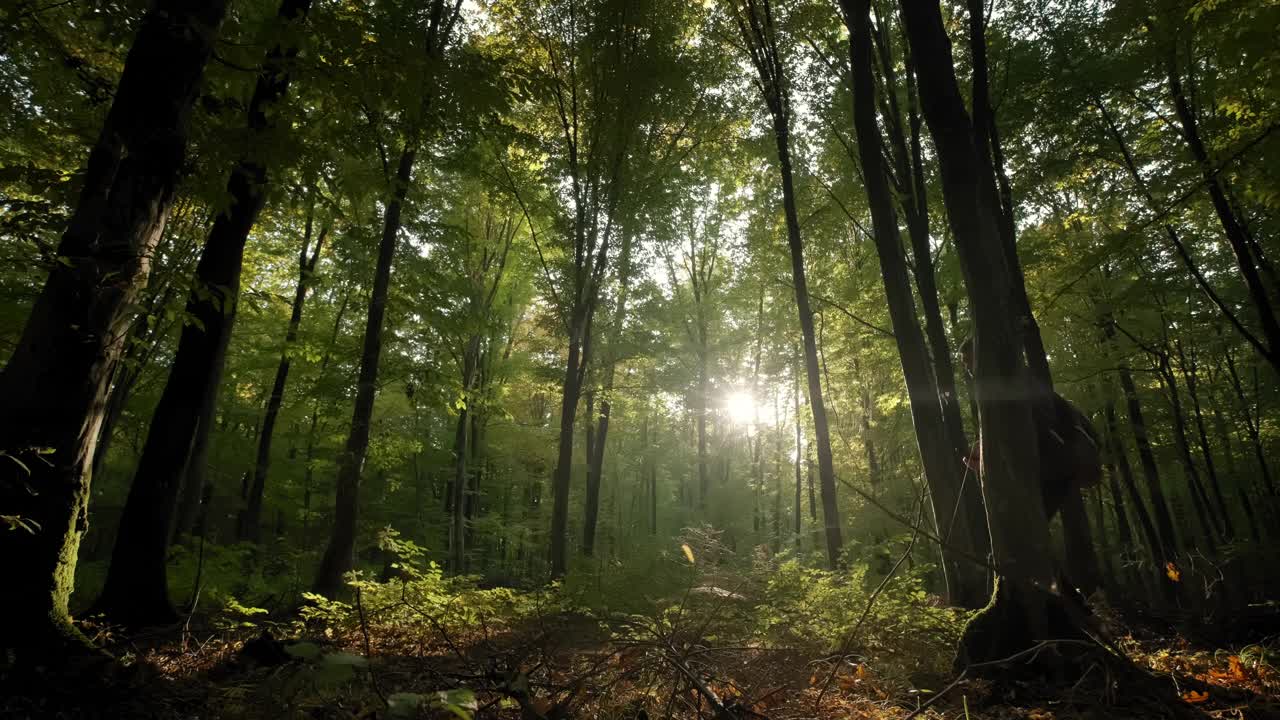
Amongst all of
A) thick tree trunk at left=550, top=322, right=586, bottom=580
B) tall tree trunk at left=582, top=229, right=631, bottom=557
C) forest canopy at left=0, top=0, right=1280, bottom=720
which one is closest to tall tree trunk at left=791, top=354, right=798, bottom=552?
forest canopy at left=0, top=0, right=1280, bottom=720

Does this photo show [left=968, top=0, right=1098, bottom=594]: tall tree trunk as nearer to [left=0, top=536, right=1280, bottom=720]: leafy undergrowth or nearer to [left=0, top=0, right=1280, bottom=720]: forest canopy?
[left=0, top=0, right=1280, bottom=720]: forest canopy

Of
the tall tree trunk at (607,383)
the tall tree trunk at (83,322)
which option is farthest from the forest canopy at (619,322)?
the tall tree trunk at (607,383)

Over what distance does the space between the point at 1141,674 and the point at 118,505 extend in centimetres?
2402

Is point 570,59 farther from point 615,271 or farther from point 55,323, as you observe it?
point 55,323

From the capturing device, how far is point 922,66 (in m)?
4.59

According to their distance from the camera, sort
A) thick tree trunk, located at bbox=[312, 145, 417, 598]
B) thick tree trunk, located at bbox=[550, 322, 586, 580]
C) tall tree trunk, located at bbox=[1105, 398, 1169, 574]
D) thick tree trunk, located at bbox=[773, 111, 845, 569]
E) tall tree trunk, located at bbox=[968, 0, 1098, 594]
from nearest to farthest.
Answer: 1. tall tree trunk, located at bbox=[968, 0, 1098, 594]
2. thick tree trunk, located at bbox=[312, 145, 417, 598]
3. thick tree trunk, located at bbox=[773, 111, 845, 569]
4. thick tree trunk, located at bbox=[550, 322, 586, 580]
5. tall tree trunk, located at bbox=[1105, 398, 1169, 574]

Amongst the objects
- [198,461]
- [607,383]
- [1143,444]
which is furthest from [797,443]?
[198,461]

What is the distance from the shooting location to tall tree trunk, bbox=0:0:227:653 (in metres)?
2.77

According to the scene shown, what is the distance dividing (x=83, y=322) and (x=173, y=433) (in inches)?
121

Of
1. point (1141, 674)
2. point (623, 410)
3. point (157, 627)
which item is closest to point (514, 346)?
point (623, 410)

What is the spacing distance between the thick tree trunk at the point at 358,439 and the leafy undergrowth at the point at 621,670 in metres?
1.75

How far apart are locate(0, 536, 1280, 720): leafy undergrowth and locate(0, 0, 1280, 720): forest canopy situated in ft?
0.17

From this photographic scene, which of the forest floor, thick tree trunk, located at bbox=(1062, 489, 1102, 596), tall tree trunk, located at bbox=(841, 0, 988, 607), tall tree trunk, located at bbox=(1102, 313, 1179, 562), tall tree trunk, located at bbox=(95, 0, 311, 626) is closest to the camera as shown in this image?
the forest floor

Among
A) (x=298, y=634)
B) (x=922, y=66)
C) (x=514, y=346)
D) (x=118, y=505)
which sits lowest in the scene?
(x=298, y=634)
